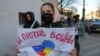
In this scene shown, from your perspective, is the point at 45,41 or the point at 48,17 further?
the point at 48,17

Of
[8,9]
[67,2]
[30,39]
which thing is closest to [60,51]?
[30,39]

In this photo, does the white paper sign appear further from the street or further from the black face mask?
the street

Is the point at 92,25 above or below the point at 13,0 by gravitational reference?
below

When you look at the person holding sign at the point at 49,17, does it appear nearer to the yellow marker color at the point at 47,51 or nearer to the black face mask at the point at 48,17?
the black face mask at the point at 48,17

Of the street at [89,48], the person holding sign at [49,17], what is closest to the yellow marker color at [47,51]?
the person holding sign at [49,17]

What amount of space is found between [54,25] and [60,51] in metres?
0.40

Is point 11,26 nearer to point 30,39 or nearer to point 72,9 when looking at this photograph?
point 30,39

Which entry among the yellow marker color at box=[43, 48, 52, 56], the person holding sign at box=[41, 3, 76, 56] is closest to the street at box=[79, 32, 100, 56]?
the person holding sign at box=[41, 3, 76, 56]

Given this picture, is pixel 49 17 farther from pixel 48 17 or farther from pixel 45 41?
pixel 45 41

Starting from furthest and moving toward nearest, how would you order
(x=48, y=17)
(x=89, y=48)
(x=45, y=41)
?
(x=89, y=48)
(x=48, y=17)
(x=45, y=41)

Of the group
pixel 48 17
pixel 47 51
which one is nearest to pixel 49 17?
pixel 48 17

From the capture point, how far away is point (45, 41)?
444 centimetres

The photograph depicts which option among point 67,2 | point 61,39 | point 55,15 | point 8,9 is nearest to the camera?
point 61,39

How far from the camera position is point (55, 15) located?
4699 mm
